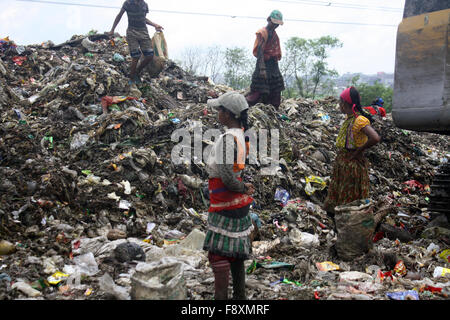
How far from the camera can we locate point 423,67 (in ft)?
11.9

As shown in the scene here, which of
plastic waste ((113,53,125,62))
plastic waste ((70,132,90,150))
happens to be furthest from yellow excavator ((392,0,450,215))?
plastic waste ((113,53,125,62))

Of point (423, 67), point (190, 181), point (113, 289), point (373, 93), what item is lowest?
point (113, 289)

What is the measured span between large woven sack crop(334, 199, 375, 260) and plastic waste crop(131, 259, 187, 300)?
5.80 ft

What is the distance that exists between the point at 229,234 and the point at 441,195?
13.0 feet

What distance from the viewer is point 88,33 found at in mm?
10961

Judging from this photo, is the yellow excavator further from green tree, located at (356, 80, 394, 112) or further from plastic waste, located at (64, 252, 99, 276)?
green tree, located at (356, 80, 394, 112)

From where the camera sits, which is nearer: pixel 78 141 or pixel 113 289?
pixel 113 289

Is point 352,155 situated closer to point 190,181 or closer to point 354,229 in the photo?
point 354,229

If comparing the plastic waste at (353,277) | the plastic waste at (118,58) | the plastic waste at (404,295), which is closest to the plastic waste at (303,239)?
the plastic waste at (353,277)

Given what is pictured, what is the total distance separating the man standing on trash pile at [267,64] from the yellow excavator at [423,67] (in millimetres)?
3169

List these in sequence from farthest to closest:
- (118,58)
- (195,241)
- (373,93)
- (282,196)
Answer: (373,93), (118,58), (282,196), (195,241)

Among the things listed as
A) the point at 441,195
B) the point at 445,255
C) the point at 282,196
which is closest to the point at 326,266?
the point at 445,255

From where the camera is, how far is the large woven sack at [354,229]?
3473 mm
